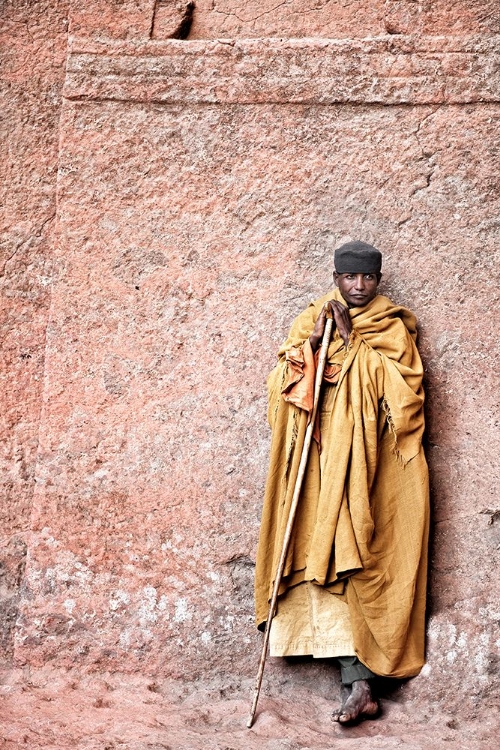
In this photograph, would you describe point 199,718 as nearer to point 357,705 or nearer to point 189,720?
point 189,720

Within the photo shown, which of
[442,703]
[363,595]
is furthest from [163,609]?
[442,703]

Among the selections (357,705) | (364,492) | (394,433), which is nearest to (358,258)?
(394,433)

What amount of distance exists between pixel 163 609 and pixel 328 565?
0.91m

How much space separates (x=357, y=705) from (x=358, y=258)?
1.93m

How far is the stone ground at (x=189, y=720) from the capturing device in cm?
402

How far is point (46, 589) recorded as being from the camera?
477 cm

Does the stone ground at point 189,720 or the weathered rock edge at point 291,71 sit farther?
the weathered rock edge at point 291,71

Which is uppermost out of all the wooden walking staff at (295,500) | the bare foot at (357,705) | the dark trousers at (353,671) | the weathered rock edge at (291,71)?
the weathered rock edge at (291,71)

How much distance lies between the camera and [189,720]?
4.29 m

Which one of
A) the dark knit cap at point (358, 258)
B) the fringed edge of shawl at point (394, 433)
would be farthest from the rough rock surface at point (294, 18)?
the fringed edge of shawl at point (394, 433)

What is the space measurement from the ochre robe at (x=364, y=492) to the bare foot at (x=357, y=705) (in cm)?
12

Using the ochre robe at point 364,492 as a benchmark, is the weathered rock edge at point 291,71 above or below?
above

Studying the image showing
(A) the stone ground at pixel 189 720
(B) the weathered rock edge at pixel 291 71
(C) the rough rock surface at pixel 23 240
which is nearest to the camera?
(A) the stone ground at pixel 189 720

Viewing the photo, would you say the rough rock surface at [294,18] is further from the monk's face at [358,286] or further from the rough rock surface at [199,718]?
the rough rock surface at [199,718]
